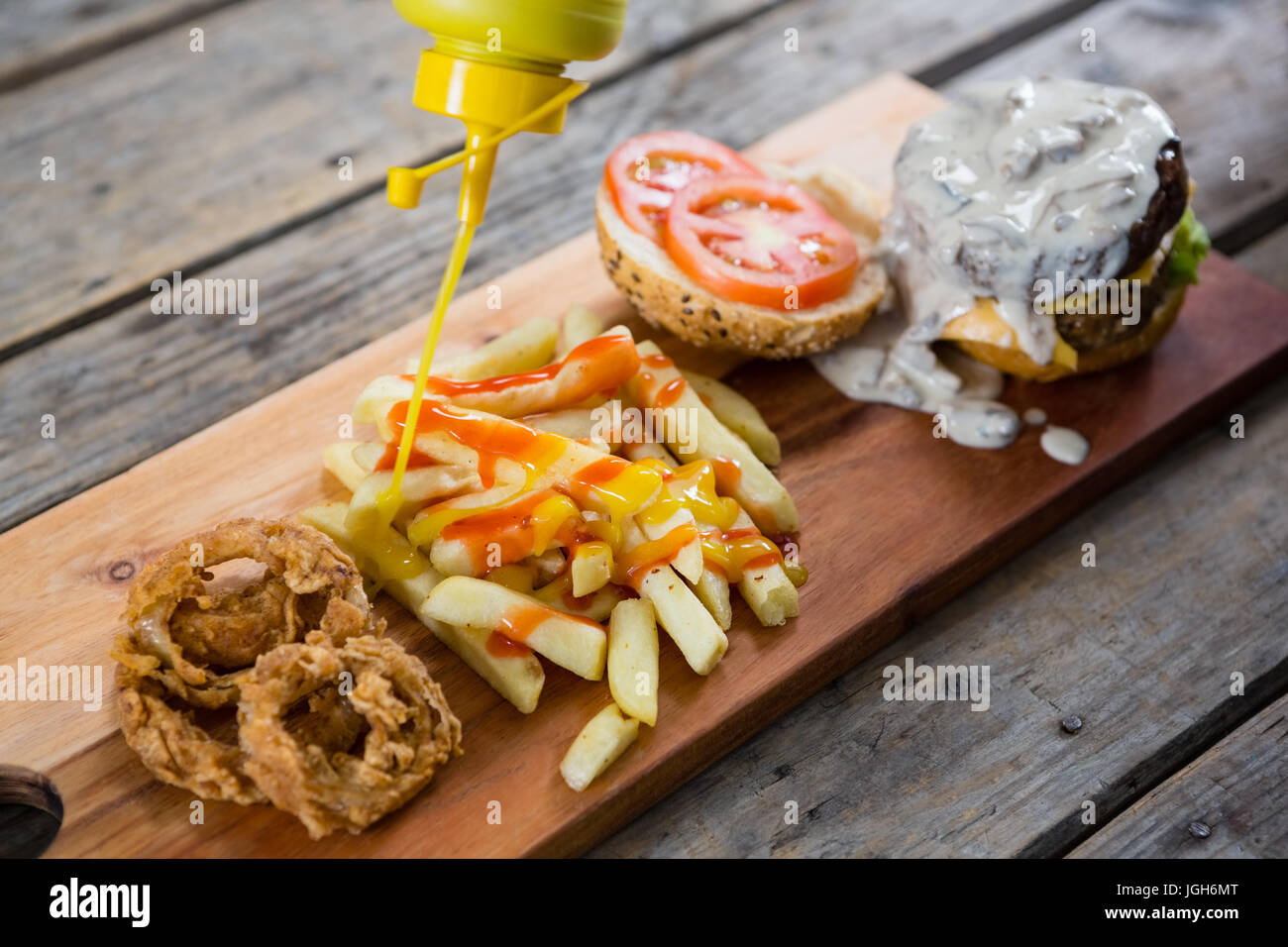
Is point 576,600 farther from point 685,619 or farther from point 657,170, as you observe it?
point 657,170

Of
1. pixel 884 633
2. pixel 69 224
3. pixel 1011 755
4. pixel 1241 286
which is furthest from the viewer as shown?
pixel 69 224

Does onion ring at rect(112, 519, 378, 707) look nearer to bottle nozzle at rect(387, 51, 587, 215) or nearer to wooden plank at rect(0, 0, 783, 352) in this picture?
bottle nozzle at rect(387, 51, 587, 215)

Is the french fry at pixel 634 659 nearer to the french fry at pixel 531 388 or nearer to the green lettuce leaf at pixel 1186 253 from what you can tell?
the french fry at pixel 531 388

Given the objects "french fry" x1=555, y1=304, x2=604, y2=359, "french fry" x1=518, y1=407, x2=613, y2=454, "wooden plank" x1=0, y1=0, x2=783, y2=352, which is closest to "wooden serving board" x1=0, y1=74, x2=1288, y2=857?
"french fry" x1=555, y1=304, x2=604, y2=359

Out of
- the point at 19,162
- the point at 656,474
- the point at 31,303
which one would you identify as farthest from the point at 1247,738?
the point at 19,162

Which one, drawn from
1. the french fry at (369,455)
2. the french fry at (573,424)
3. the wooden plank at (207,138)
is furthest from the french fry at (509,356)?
the wooden plank at (207,138)

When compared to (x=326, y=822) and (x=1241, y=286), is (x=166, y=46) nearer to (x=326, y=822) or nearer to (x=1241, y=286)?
(x=326, y=822)
